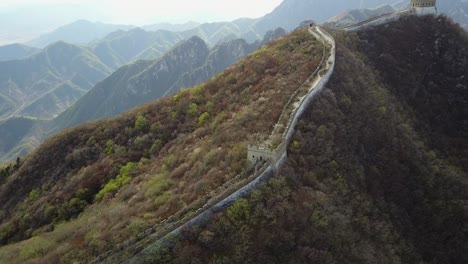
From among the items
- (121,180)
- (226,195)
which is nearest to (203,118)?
(121,180)

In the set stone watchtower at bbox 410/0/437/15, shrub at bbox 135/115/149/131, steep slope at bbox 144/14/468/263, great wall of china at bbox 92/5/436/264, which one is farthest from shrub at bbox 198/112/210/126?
stone watchtower at bbox 410/0/437/15

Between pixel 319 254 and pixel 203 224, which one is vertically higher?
pixel 203 224

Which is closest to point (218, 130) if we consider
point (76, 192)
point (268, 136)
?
point (268, 136)

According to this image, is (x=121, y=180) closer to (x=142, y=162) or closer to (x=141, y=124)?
(x=142, y=162)

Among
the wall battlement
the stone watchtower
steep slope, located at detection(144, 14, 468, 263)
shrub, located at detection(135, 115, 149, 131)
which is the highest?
the stone watchtower

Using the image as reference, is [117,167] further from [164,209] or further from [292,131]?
[292,131]

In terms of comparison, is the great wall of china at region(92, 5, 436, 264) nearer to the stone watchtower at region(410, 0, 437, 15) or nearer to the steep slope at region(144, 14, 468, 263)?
the steep slope at region(144, 14, 468, 263)
